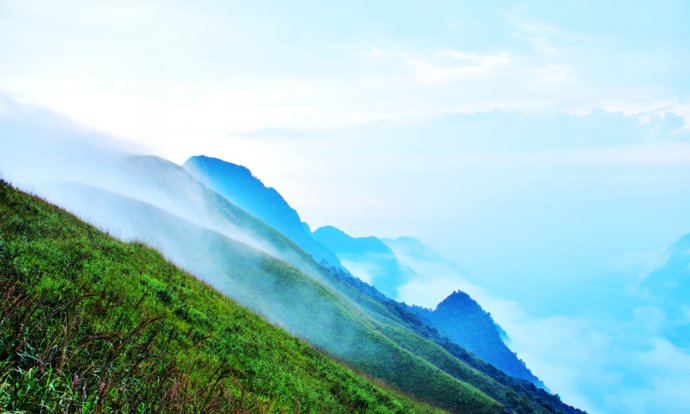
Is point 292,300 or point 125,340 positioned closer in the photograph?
point 125,340

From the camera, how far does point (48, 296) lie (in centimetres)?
638

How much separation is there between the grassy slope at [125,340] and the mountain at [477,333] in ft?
504

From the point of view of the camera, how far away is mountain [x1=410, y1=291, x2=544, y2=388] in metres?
162

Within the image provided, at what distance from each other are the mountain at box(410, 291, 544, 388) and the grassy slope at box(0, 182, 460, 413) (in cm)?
15364

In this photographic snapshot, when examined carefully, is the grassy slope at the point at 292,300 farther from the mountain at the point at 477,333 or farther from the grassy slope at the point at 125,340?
the mountain at the point at 477,333

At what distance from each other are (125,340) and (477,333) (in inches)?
8018

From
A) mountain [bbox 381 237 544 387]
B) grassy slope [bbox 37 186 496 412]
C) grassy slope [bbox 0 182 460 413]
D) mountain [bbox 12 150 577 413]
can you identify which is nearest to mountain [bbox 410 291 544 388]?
mountain [bbox 381 237 544 387]

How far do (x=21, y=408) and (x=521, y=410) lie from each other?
2267 inches

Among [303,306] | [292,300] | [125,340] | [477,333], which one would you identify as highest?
[477,333]

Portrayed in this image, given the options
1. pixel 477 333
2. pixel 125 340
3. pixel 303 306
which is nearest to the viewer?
pixel 125 340

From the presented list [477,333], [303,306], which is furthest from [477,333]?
[303,306]

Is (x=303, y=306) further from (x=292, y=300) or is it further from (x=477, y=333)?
(x=477, y=333)

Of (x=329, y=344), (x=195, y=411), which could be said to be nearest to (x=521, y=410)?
(x=329, y=344)

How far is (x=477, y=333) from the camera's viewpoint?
18125cm
